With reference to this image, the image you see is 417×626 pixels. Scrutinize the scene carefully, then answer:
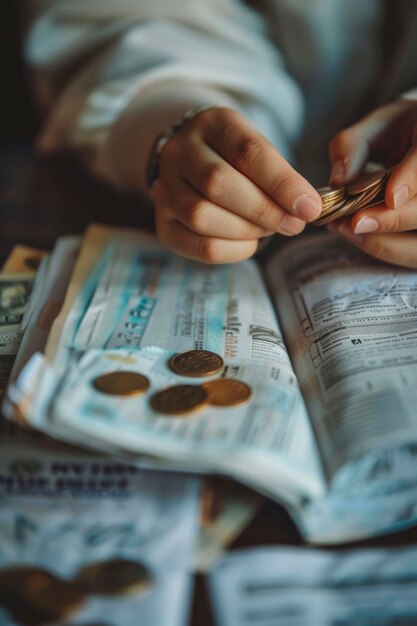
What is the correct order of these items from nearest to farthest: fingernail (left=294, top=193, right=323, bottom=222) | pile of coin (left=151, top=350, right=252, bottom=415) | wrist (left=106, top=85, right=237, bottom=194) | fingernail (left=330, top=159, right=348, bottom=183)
Answer: pile of coin (left=151, top=350, right=252, bottom=415), fingernail (left=294, top=193, right=323, bottom=222), fingernail (left=330, top=159, right=348, bottom=183), wrist (left=106, top=85, right=237, bottom=194)

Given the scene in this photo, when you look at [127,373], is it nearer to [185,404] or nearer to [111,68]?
[185,404]

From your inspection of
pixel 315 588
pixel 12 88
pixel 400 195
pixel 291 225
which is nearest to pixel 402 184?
pixel 400 195

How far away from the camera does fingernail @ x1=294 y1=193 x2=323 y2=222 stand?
54 cm

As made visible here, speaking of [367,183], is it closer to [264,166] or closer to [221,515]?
[264,166]

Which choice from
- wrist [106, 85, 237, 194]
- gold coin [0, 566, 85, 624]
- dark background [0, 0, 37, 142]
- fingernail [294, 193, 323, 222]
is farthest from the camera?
dark background [0, 0, 37, 142]

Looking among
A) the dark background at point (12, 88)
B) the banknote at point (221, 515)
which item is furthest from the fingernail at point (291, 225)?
the dark background at point (12, 88)

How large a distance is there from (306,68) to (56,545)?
88cm

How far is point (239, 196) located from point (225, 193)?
2 cm

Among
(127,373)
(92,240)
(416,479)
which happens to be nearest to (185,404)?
(127,373)

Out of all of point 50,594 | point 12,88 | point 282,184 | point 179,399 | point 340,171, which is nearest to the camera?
point 50,594

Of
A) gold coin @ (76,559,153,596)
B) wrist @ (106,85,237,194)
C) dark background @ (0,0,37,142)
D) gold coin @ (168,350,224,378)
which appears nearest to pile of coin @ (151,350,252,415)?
gold coin @ (168,350,224,378)

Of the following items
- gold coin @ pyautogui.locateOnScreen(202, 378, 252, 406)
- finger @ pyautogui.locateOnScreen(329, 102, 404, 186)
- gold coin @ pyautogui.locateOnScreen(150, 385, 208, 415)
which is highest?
finger @ pyautogui.locateOnScreen(329, 102, 404, 186)

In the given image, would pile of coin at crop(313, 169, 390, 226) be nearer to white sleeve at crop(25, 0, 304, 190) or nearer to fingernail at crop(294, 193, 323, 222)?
fingernail at crop(294, 193, 323, 222)

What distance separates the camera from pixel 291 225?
0.57m
